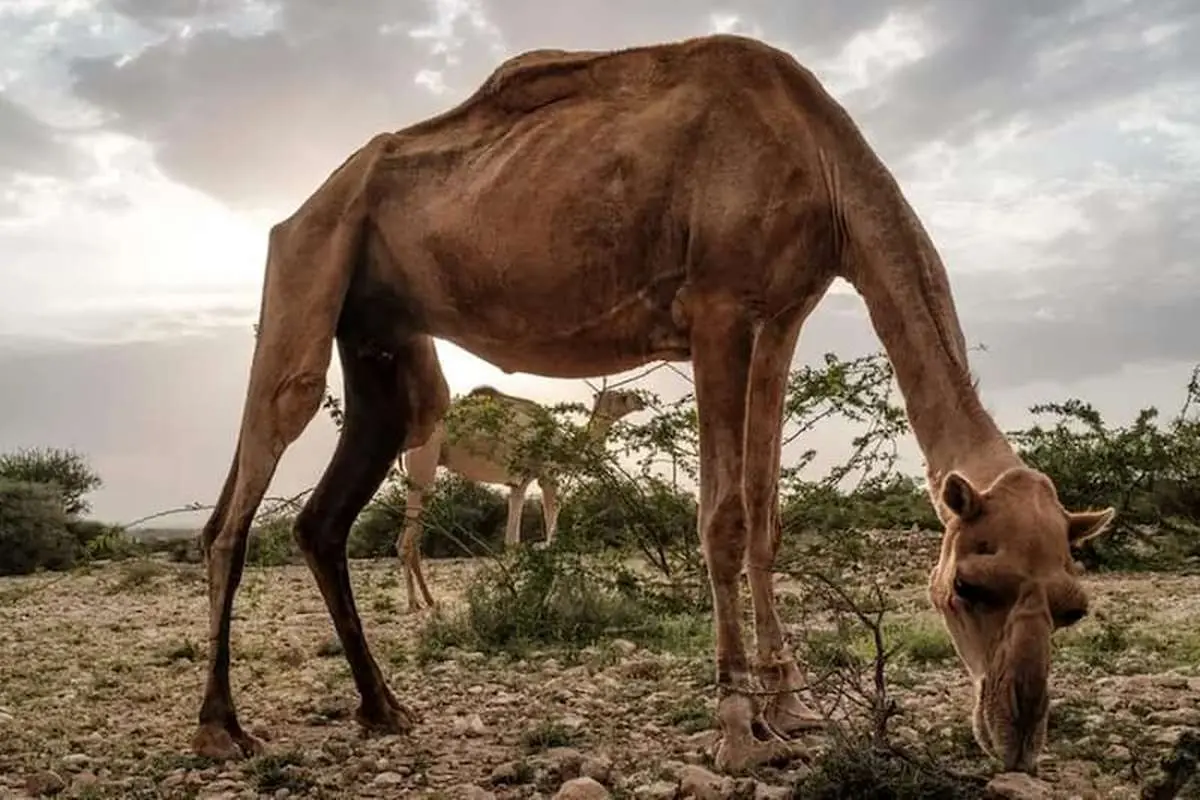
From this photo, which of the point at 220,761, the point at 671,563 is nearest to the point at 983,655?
the point at 220,761

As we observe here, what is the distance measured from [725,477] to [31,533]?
16126mm

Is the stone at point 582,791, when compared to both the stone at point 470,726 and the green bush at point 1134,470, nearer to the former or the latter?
the stone at point 470,726

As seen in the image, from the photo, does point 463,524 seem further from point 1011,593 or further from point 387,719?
point 1011,593

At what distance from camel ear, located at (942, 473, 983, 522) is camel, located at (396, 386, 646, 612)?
5713 mm

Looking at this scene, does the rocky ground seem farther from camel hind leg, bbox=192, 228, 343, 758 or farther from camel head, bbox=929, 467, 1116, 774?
camel hind leg, bbox=192, 228, 343, 758

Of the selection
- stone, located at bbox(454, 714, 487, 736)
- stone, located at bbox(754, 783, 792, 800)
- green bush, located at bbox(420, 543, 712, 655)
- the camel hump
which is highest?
the camel hump

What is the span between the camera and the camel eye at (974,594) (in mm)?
3936

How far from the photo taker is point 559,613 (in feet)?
28.7

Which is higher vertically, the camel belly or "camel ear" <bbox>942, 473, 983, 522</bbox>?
the camel belly

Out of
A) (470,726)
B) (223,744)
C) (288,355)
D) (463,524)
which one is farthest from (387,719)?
(463,524)

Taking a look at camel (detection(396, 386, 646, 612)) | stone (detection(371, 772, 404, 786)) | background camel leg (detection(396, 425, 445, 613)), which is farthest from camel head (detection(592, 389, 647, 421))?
stone (detection(371, 772, 404, 786))

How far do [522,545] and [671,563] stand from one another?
1989 millimetres

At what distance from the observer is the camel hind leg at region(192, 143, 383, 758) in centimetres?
594

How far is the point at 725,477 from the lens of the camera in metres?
4.97
